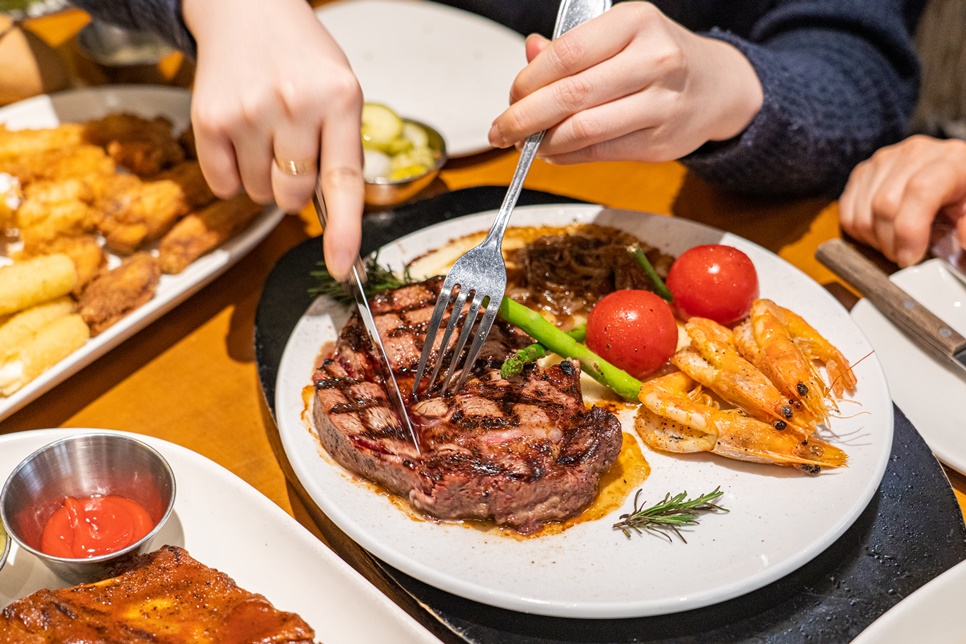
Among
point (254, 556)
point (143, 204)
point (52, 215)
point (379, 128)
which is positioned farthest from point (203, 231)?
point (254, 556)

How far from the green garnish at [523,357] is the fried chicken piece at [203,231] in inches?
54.5

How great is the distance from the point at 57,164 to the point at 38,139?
17 centimetres

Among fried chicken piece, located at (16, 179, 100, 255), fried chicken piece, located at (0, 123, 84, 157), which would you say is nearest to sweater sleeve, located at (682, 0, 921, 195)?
fried chicken piece, located at (16, 179, 100, 255)

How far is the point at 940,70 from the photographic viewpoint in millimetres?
4438

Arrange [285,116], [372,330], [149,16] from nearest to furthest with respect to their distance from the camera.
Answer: [285,116] → [372,330] → [149,16]

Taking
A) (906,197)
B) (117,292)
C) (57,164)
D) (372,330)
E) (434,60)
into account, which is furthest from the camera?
Answer: (434,60)

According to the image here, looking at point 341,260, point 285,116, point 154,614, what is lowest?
point 154,614

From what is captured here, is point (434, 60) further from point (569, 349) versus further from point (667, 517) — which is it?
point (667, 517)

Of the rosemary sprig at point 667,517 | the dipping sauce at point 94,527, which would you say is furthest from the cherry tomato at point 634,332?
the dipping sauce at point 94,527

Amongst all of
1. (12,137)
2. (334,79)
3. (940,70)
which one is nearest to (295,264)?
(334,79)

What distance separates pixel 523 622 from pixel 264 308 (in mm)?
1524

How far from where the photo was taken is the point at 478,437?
214cm

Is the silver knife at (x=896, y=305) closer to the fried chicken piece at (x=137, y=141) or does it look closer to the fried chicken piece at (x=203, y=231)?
the fried chicken piece at (x=203, y=231)

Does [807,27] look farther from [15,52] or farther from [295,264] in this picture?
[15,52]
